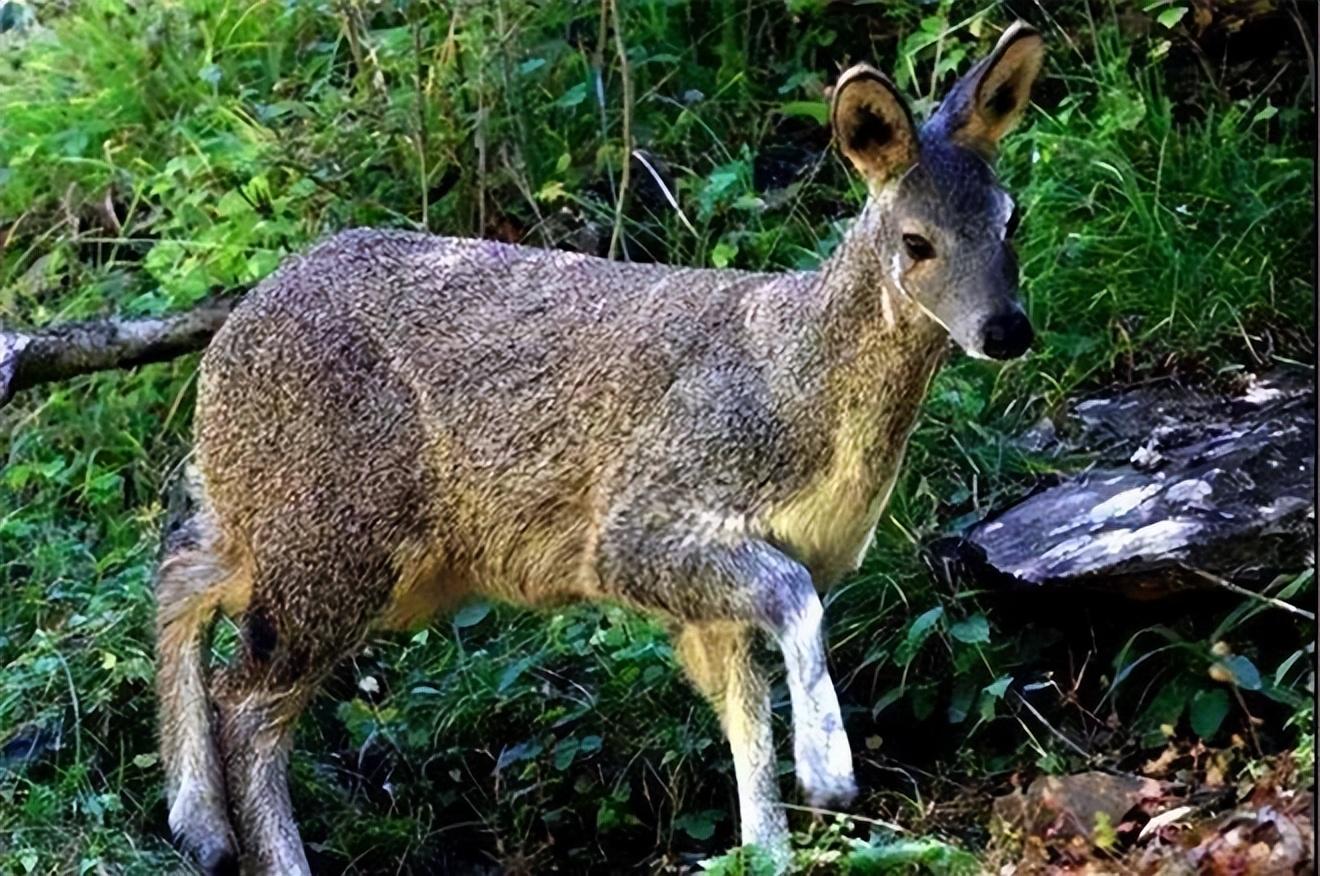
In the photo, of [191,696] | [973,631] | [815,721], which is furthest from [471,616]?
[815,721]

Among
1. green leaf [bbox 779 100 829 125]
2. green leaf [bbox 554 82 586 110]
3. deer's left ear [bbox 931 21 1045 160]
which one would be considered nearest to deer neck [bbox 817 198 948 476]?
deer's left ear [bbox 931 21 1045 160]

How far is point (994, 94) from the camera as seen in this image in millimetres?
5902

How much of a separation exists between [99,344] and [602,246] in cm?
197

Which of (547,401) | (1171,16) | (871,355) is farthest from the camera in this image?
(1171,16)

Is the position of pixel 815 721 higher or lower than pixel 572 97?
lower

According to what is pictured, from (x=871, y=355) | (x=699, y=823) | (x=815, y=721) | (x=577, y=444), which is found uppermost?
(x=871, y=355)

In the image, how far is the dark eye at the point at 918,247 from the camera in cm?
570

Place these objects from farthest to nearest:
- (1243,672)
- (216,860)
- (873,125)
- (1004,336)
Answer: (216,860), (1243,672), (873,125), (1004,336)

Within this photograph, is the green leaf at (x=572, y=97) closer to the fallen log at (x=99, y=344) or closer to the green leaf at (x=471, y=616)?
the fallen log at (x=99, y=344)

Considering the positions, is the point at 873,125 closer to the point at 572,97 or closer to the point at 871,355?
the point at 871,355

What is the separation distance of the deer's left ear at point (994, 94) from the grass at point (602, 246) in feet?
4.64

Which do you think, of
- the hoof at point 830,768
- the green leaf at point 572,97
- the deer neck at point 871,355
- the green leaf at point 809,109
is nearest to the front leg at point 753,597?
the hoof at point 830,768

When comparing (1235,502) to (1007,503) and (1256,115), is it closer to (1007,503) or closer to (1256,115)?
(1007,503)

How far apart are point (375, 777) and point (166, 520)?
1.41 metres
